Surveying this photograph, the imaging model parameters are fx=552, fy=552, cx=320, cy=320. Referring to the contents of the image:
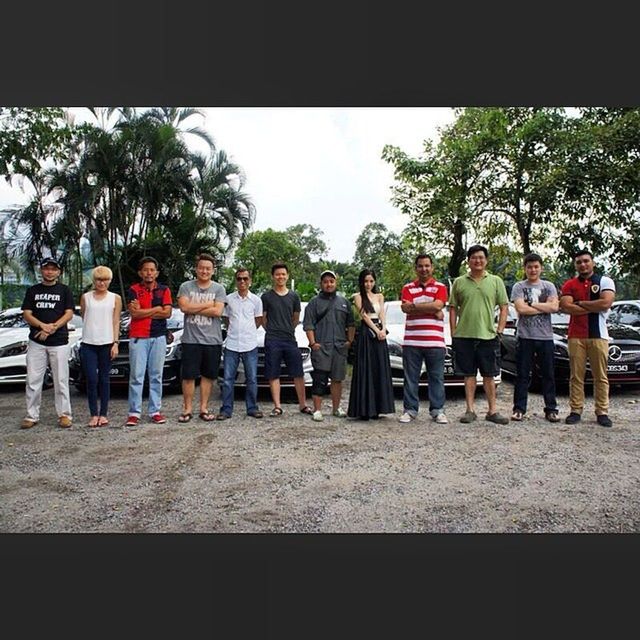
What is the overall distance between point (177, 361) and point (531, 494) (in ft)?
15.3

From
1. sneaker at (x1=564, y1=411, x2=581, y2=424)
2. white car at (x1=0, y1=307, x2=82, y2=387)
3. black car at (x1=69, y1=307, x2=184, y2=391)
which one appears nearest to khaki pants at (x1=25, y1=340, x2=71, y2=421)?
black car at (x1=69, y1=307, x2=184, y2=391)

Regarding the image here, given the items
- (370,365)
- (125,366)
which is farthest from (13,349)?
(370,365)

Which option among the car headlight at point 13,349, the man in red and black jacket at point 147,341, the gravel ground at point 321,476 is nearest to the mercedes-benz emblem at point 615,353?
the gravel ground at point 321,476

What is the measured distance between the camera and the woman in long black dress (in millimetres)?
5734

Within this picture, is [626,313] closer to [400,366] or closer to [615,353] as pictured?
[615,353]

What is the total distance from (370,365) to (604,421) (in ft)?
7.78

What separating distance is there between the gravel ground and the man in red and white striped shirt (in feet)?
0.86

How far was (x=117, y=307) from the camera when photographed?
5781 millimetres

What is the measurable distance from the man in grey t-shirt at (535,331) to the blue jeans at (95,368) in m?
4.25

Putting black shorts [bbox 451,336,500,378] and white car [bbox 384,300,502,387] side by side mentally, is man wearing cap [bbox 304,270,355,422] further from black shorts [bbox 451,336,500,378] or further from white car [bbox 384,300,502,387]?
black shorts [bbox 451,336,500,378]

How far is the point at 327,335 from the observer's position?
588cm

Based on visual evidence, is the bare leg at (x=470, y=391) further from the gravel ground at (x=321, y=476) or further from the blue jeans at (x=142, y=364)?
the blue jeans at (x=142, y=364)

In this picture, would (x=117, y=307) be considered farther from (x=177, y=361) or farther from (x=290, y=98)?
(x=290, y=98)

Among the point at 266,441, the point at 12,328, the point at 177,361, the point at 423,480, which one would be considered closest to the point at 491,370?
the point at 423,480
